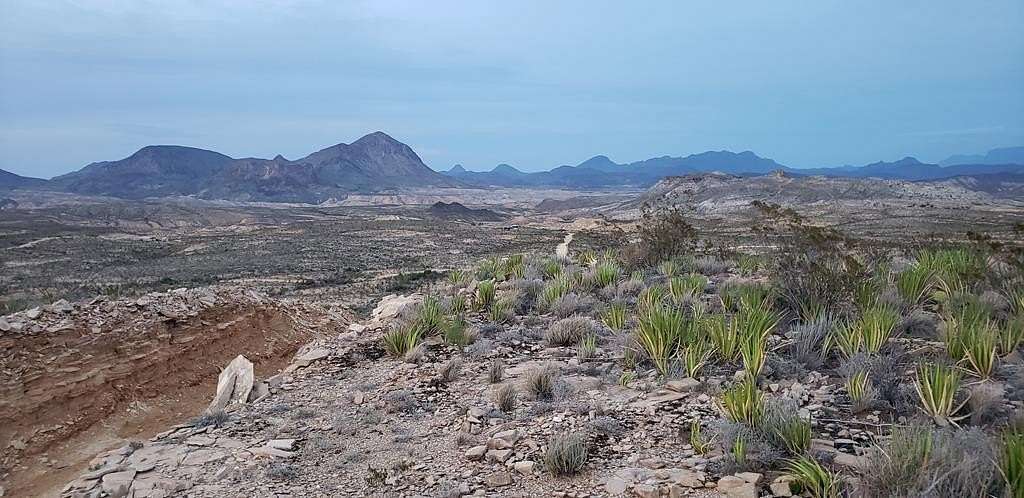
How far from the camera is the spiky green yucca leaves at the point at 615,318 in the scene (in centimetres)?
786

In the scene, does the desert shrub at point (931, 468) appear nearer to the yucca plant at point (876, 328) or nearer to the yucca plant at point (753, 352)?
the yucca plant at point (753, 352)

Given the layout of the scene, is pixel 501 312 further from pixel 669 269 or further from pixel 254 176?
pixel 254 176

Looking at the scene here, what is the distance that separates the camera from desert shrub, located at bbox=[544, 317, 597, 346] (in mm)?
7723

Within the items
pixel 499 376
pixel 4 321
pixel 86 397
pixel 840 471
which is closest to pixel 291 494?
pixel 499 376

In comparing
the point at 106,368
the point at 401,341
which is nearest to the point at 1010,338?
the point at 401,341

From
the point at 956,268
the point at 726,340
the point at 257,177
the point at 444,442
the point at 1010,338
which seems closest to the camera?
the point at 444,442

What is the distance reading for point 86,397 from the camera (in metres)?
8.29

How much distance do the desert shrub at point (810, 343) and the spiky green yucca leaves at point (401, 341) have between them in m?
4.45

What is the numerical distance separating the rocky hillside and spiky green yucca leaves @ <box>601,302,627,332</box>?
129 m

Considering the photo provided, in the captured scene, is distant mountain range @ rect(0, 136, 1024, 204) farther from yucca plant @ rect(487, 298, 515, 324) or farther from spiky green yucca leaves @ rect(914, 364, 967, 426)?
spiky green yucca leaves @ rect(914, 364, 967, 426)

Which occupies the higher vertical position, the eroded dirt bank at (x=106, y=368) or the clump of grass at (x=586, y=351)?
the clump of grass at (x=586, y=351)

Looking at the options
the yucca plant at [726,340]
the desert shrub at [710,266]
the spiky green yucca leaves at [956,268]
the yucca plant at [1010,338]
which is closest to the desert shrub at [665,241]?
the desert shrub at [710,266]

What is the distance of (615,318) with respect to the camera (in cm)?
791

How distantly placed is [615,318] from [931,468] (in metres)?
4.56
